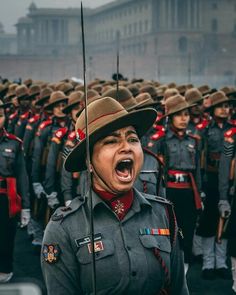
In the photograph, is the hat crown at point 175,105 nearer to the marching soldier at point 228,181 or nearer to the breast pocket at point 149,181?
the marching soldier at point 228,181

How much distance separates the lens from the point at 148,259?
2863mm

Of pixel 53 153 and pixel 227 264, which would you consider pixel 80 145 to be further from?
pixel 227 264

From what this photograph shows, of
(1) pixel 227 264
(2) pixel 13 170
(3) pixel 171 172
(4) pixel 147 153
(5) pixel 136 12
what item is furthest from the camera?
(5) pixel 136 12

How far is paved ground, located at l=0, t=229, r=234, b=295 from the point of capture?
7.76m

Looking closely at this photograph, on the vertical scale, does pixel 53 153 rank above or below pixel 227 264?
above

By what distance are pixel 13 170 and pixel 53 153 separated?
→ 126 cm

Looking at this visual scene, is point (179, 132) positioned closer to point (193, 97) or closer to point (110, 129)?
point (193, 97)

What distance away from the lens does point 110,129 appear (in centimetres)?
282

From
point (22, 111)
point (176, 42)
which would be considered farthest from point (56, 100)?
point (176, 42)

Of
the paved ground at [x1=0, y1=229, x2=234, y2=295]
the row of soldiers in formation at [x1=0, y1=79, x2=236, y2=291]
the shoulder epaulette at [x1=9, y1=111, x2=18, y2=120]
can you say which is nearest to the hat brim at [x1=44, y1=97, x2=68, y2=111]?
the row of soldiers in formation at [x1=0, y1=79, x2=236, y2=291]

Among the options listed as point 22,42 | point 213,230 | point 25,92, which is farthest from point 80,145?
point 22,42

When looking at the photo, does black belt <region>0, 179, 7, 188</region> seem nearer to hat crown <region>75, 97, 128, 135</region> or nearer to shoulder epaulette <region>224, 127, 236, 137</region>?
shoulder epaulette <region>224, 127, 236, 137</region>

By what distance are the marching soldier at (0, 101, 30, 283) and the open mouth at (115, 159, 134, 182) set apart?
4.19 metres

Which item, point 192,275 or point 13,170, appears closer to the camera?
point 13,170
